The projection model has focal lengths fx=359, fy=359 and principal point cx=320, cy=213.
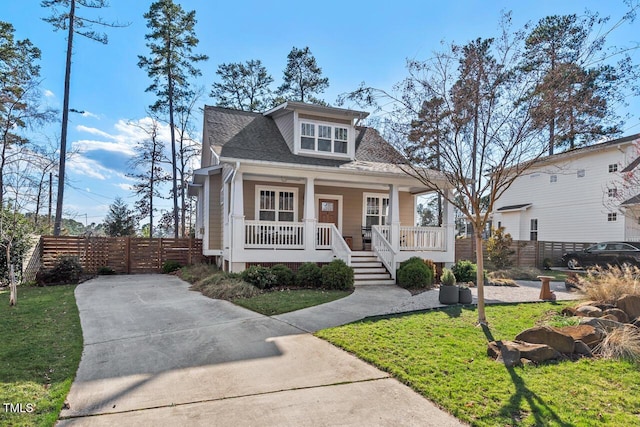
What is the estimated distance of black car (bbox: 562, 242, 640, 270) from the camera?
15.4 metres

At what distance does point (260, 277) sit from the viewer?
1005 cm

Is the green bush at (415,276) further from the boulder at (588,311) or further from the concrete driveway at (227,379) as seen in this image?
the boulder at (588,311)

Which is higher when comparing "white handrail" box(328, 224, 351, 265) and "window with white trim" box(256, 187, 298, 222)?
"window with white trim" box(256, 187, 298, 222)

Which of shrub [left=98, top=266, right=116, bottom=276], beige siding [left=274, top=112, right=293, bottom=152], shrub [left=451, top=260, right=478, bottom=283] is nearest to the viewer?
shrub [left=451, top=260, right=478, bottom=283]

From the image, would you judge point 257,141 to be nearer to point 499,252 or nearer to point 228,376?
point 228,376

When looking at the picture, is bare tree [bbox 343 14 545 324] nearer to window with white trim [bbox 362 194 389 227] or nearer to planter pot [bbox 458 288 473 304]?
planter pot [bbox 458 288 473 304]

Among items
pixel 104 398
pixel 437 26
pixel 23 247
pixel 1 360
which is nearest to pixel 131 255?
pixel 23 247

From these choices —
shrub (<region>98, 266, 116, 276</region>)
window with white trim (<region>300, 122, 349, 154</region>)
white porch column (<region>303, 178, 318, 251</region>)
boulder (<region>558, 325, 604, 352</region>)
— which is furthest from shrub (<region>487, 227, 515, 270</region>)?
shrub (<region>98, 266, 116, 276</region>)

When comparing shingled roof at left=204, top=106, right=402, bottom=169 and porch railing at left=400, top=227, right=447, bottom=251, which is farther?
porch railing at left=400, top=227, right=447, bottom=251

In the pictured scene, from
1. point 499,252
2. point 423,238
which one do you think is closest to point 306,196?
point 423,238

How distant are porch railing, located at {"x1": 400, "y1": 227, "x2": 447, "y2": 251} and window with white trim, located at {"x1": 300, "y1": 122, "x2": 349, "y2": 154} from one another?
163 inches

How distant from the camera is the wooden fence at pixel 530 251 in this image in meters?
18.6

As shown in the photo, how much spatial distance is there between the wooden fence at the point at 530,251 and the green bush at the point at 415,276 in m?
8.03

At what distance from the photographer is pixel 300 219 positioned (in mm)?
14469
